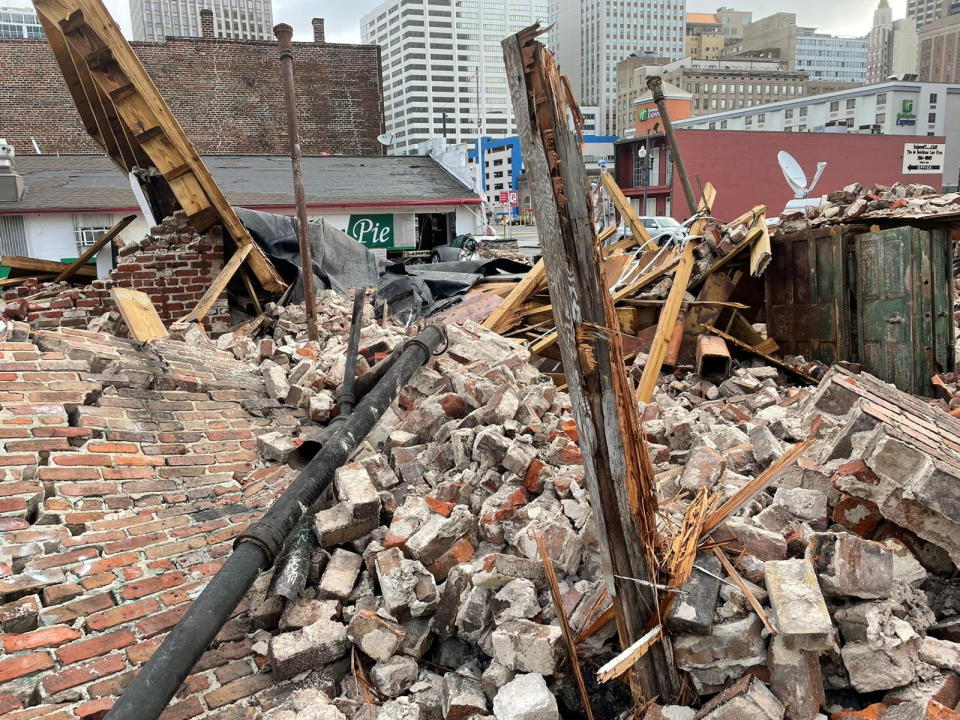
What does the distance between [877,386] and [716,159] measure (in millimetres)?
33195

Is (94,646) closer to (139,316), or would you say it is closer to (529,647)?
(529,647)

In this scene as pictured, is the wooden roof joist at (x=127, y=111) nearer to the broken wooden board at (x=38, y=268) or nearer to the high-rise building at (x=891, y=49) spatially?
the broken wooden board at (x=38, y=268)

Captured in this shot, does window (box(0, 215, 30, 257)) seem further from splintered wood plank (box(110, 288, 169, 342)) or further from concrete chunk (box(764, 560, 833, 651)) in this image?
concrete chunk (box(764, 560, 833, 651))

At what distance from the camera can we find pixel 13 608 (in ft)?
9.60

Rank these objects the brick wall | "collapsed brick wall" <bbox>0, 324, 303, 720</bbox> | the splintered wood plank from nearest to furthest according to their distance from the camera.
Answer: "collapsed brick wall" <bbox>0, 324, 303, 720</bbox>, the splintered wood plank, the brick wall

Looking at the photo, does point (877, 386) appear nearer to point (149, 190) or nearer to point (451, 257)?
point (149, 190)

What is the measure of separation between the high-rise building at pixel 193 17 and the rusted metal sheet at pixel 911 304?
146 metres

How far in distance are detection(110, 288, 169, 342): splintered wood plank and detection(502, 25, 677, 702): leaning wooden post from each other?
5046 mm

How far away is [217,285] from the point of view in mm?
8367

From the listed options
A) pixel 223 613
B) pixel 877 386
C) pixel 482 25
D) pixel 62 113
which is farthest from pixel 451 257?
pixel 482 25

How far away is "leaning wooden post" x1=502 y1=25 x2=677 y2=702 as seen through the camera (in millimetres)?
2062

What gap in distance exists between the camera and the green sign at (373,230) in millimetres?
19641

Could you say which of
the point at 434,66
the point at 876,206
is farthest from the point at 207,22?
the point at 434,66

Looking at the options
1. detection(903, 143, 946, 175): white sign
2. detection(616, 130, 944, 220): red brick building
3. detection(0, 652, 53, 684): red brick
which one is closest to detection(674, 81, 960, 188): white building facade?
detection(903, 143, 946, 175): white sign
